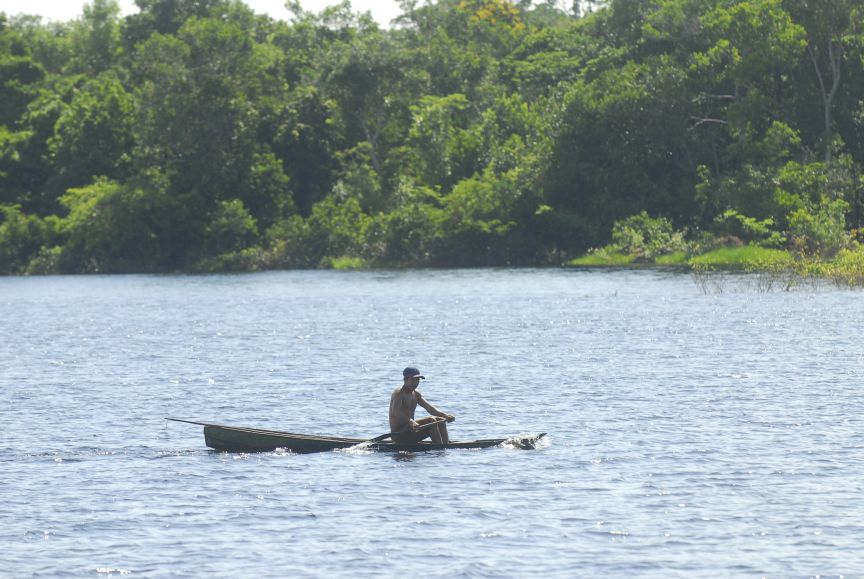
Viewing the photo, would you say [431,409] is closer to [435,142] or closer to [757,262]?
[757,262]

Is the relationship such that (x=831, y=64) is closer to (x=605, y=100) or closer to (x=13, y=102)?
(x=605, y=100)

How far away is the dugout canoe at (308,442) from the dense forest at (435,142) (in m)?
55.6

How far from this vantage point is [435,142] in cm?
10981

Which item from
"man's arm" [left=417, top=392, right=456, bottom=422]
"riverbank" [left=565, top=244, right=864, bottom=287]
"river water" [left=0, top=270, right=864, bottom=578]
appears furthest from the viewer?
"riverbank" [left=565, top=244, right=864, bottom=287]

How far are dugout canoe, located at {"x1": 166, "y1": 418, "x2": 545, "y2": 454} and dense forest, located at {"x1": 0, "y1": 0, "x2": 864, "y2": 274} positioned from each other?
2188 inches

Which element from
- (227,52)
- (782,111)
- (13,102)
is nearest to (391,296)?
(782,111)

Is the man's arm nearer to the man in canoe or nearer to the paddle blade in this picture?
the man in canoe

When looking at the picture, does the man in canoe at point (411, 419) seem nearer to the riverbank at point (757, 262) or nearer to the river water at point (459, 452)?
the river water at point (459, 452)

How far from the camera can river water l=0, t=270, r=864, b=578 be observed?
19.8m

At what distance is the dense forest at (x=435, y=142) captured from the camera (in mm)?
91250

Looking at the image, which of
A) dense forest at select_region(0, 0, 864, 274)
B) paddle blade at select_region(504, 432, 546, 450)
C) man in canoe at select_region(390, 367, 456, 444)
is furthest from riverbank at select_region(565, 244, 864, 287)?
man in canoe at select_region(390, 367, 456, 444)

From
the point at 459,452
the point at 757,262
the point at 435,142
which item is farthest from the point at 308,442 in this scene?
the point at 435,142

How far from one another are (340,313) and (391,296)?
10.7 meters

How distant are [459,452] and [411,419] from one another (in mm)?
1217
